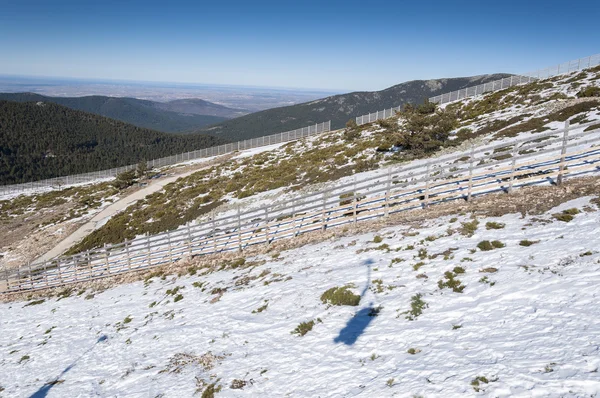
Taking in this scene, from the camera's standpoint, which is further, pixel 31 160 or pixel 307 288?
pixel 31 160

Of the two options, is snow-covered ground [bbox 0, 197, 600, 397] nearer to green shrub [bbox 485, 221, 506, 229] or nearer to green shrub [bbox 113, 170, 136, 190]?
green shrub [bbox 485, 221, 506, 229]

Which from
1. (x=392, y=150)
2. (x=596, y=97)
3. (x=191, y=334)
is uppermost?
(x=596, y=97)

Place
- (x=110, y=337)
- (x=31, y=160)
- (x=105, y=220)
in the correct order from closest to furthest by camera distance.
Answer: (x=110, y=337) → (x=105, y=220) → (x=31, y=160)

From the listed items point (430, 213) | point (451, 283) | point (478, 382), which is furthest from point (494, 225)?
point (478, 382)

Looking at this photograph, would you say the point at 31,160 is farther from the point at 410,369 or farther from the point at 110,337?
the point at 410,369

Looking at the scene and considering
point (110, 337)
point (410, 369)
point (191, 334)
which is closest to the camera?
point (410, 369)

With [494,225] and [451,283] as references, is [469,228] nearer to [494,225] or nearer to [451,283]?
[494,225]

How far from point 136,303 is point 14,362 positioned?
13.5 ft

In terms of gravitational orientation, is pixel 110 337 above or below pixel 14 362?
above

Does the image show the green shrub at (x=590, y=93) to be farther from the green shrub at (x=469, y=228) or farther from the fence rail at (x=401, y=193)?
the green shrub at (x=469, y=228)

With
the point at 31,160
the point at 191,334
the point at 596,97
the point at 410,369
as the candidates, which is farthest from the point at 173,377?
the point at 31,160

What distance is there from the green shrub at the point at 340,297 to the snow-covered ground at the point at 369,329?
18cm

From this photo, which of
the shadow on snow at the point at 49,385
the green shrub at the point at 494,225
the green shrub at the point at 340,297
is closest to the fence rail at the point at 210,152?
the green shrub at the point at 494,225

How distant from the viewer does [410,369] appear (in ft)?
20.0
